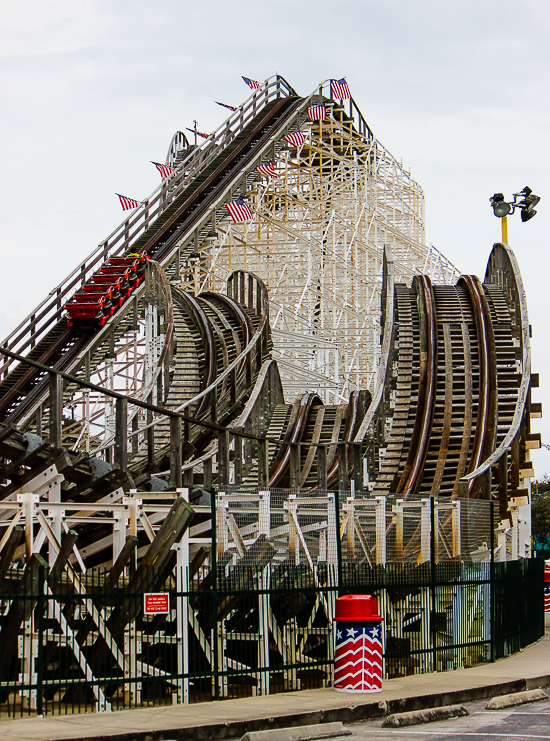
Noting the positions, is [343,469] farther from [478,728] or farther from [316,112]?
[316,112]

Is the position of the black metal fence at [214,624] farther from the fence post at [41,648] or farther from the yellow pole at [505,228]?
the yellow pole at [505,228]

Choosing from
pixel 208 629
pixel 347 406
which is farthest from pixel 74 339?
pixel 208 629

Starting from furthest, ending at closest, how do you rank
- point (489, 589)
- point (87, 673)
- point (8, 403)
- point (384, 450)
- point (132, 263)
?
point (132, 263), point (8, 403), point (384, 450), point (489, 589), point (87, 673)

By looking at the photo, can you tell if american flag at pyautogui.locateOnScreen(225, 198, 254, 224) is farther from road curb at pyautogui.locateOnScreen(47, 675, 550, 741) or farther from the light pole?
road curb at pyautogui.locateOnScreen(47, 675, 550, 741)

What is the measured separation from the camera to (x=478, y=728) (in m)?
8.14

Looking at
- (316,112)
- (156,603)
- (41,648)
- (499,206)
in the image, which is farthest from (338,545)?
(316,112)

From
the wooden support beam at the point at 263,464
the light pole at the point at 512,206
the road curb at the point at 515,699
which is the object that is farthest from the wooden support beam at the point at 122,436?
the light pole at the point at 512,206

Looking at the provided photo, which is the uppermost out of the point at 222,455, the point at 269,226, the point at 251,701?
the point at 269,226

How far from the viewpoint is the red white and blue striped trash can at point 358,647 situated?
9711 mm

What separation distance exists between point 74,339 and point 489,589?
14577 mm

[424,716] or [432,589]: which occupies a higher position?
[432,589]

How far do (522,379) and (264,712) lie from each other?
13259 millimetres

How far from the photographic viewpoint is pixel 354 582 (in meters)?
10.7

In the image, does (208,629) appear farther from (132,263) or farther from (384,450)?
(132,263)
